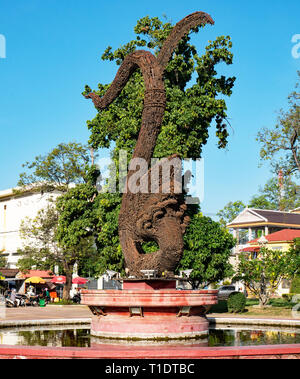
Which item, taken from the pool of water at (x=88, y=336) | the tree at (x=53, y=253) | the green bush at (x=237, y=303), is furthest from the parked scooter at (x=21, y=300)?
the pool of water at (x=88, y=336)

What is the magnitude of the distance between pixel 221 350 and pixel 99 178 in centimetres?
2174

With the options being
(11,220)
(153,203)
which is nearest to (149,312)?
(153,203)

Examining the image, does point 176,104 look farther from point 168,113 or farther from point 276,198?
point 276,198

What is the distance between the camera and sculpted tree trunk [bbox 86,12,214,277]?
1252cm

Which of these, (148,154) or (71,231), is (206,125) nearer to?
(71,231)

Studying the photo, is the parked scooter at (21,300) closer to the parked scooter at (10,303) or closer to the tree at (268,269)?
the parked scooter at (10,303)

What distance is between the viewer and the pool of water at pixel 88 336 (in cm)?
1184

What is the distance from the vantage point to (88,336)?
1329cm

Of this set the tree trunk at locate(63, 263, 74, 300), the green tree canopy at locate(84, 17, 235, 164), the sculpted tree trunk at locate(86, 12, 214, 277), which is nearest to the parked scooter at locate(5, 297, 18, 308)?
the tree trunk at locate(63, 263, 74, 300)

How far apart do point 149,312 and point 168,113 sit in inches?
585

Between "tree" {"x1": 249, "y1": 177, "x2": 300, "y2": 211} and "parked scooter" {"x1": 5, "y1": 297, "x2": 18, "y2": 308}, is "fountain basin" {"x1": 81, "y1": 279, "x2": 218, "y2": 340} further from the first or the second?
"tree" {"x1": 249, "y1": 177, "x2": 300, "y2": 211}

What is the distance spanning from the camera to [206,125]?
26469mm

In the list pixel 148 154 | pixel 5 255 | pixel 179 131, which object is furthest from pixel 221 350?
pixel 5 255
